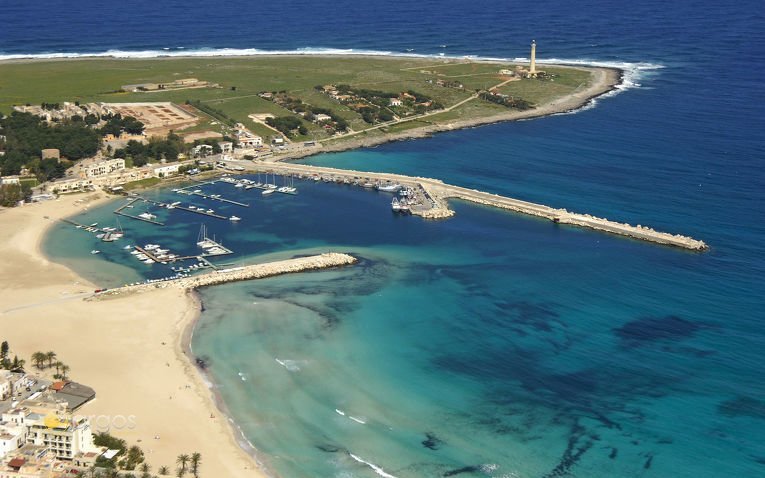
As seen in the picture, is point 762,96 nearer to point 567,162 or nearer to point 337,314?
point 567,162

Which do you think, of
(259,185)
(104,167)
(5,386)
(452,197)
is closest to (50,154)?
(104,167)

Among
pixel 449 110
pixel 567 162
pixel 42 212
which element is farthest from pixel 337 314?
pixel 449 110

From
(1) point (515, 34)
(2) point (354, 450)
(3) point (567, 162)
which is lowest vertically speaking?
(2) point (354, 450)

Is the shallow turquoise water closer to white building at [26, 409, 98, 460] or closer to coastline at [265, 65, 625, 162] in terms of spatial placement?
white building at [26, 409, 98, 460]

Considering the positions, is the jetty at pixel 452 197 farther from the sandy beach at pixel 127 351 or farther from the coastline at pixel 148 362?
the sandy beach at pixel 127 351

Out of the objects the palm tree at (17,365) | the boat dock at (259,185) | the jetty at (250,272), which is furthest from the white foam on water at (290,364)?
the boat dock at (259,185)

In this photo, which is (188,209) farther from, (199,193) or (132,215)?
(199,193)
